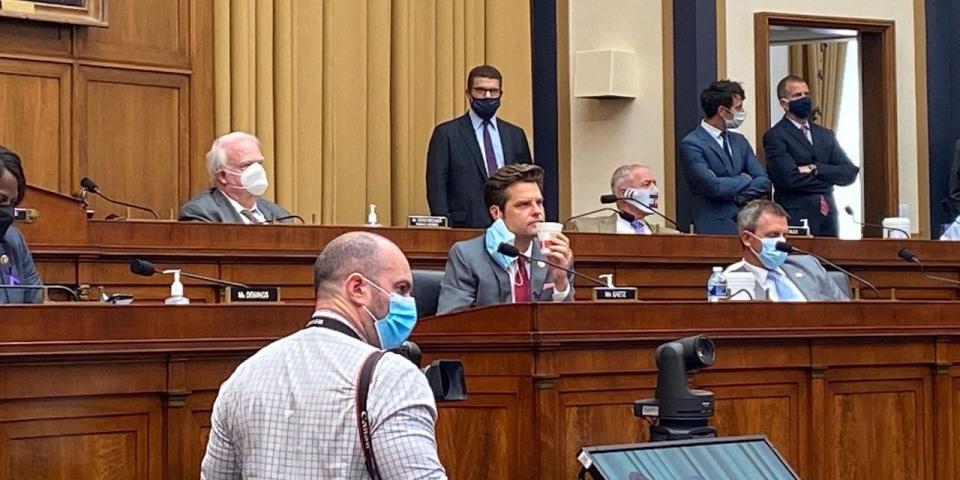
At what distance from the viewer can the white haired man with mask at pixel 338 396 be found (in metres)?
3.39

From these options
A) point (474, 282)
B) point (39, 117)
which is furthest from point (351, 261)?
point (39, 117)

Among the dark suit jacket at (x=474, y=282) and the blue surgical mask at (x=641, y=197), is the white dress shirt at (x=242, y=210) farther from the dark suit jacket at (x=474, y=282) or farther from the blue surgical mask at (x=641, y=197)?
the blue surgical mask at (x=641, y=197)

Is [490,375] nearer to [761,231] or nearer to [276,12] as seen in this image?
[761,231]

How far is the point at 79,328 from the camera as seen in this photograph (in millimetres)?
4664

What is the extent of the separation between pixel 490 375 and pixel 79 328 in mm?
1308

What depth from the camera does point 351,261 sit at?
3.64m

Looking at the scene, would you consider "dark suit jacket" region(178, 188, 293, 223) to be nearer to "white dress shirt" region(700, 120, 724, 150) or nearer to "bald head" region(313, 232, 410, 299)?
"white dress shirt" region(700, 120, 724, 150)

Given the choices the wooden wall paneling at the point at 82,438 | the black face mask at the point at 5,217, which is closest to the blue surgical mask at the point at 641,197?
the black face mask at the point at 5,217

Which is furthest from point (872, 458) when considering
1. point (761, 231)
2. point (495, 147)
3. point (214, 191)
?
point (495, 147)

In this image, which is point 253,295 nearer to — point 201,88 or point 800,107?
point 201,88

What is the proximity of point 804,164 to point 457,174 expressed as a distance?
7.13ft

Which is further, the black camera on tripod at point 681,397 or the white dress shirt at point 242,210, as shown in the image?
the white dress shirt at point 242,210

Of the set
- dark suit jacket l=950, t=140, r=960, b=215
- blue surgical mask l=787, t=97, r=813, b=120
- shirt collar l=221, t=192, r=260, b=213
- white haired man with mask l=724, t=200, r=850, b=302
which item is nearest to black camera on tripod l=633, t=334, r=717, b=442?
white haired man with mask l=724, t=200, r=850, b=302

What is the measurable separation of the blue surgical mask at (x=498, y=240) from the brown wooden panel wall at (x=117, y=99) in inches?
139
